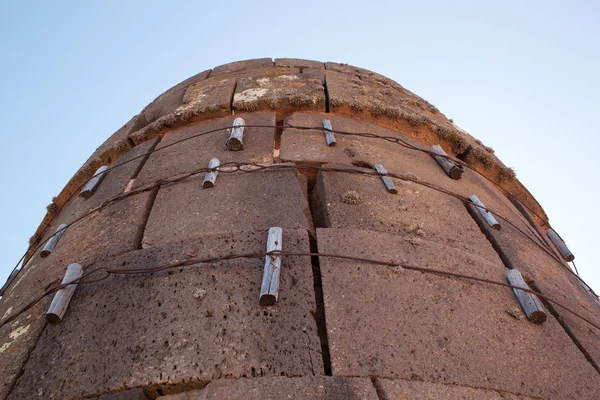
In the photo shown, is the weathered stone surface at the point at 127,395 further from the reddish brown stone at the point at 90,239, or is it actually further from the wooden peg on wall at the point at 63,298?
the reddish brown stone at the point at 90,239

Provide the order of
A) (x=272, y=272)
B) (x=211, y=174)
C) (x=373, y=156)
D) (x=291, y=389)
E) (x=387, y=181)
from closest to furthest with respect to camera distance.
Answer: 1. (x=291, y=389)
2. (x=272, y=272)
3. (x=211, y=174)
4. (x=387, y=181)
5. (x=373, y=156)

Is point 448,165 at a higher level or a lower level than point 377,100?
lower

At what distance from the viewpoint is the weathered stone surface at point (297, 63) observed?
16.5 ft

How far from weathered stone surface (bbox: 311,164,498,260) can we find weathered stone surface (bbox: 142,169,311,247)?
16 cm

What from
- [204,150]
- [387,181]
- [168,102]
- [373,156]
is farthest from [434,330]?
[168,102]

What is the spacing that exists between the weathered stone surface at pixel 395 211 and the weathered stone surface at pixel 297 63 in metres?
2.25

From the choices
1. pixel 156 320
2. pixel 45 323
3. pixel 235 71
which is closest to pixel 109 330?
pixel 156 320

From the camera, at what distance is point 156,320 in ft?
6.86

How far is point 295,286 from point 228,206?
75 cm

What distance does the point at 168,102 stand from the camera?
468 cm

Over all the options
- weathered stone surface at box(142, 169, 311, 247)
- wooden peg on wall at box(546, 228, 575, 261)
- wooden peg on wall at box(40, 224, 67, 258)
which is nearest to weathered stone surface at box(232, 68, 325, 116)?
weathered stone surface at box(142, 169, 311, 247)

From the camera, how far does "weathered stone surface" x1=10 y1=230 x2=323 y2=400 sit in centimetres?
188

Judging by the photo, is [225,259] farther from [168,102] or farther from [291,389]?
[168,102]

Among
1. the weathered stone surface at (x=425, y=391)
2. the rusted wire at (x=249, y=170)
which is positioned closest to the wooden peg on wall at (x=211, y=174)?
the rusted wire at (x=249, y=170)
